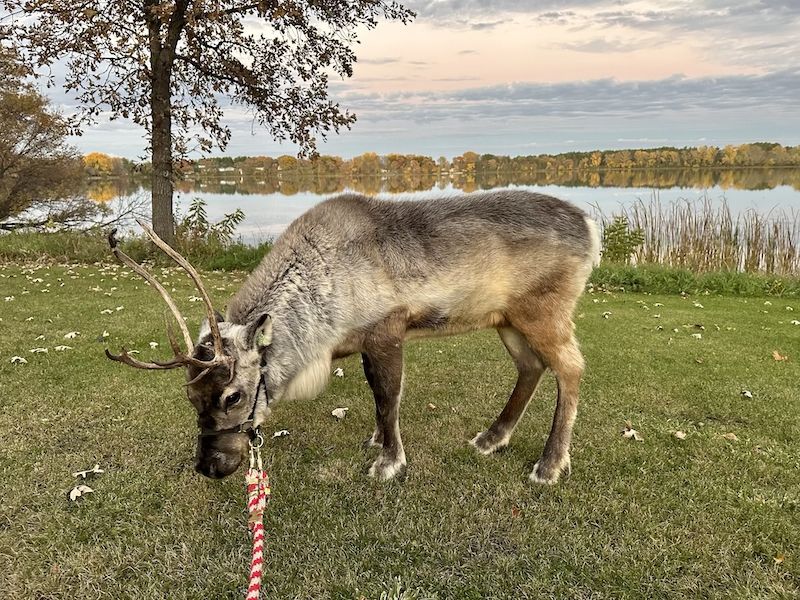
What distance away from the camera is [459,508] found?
12.7 ft

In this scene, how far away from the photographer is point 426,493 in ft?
13.3

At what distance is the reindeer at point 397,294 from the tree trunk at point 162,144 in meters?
10.5

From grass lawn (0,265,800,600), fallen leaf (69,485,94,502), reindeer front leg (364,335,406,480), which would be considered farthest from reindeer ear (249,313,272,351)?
fallen leaf (69,485,94,502)

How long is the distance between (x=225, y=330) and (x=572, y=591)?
101 inches

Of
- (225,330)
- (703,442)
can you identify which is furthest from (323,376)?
(703,442)

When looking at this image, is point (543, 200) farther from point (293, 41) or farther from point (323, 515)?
point (293, 41)

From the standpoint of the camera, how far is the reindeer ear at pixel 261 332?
11.8ft

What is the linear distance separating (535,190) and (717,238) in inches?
414

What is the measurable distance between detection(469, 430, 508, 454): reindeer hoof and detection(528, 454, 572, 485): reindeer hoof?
1.51ft

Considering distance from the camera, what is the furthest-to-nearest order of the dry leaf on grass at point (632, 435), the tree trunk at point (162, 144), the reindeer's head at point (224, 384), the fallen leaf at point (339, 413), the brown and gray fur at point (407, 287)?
the tree trunk at point (162, 144) → the fallen leaf at point (339, 413) → the dry leaf on grass at point (632, 435) → the brown and gray fur at point (407, 287) → the reindeer's head at point (224, 384)

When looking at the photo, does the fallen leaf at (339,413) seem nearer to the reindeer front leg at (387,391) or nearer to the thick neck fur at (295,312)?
the reindeer front leg at (387,391)

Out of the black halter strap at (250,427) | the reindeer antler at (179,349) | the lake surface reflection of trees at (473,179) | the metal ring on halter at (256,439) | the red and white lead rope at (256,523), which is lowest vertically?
the red and white lead rope at (256,523)

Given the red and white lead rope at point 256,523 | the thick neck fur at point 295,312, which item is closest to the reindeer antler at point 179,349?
the thick neck fur at point 295,312

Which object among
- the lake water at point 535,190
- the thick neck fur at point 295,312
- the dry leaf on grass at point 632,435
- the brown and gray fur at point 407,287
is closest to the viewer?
the thick neck fur at point 295,312
